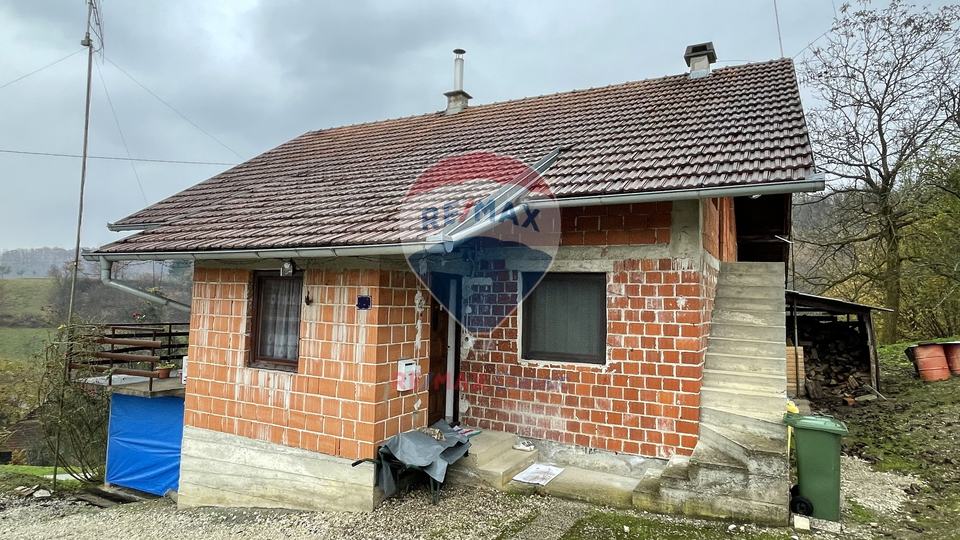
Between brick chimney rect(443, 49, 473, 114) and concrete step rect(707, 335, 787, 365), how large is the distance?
6.84 metres

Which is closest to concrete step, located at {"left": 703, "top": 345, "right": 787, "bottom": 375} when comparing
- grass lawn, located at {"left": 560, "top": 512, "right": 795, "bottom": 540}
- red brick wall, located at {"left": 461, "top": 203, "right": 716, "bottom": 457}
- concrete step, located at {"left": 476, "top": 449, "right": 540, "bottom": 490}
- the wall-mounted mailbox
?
red brick wall, located at {"left": 461, "top": 203, "right": 716, "bottom": 457}

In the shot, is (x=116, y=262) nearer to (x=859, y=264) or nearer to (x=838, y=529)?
(x=838, y=529)

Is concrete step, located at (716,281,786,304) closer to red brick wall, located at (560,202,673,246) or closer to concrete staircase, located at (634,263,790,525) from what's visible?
concrete staircase, located at (634,263,790,525)

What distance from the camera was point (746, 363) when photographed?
17.6 ft

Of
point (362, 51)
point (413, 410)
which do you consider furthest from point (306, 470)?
point (362, 51)

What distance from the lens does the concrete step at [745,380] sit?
5.11 m

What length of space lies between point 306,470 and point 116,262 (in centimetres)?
379

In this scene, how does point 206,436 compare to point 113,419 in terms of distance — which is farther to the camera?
point 113,419

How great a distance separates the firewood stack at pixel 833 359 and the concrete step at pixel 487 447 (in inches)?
329

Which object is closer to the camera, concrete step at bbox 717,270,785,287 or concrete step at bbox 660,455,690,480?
concrete step at bbox 660,455,690,480

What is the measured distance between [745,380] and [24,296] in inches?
1488

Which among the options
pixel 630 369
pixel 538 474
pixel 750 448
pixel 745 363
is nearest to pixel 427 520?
pixel 538 474

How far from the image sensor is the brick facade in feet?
16.3

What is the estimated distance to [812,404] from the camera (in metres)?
10.3
